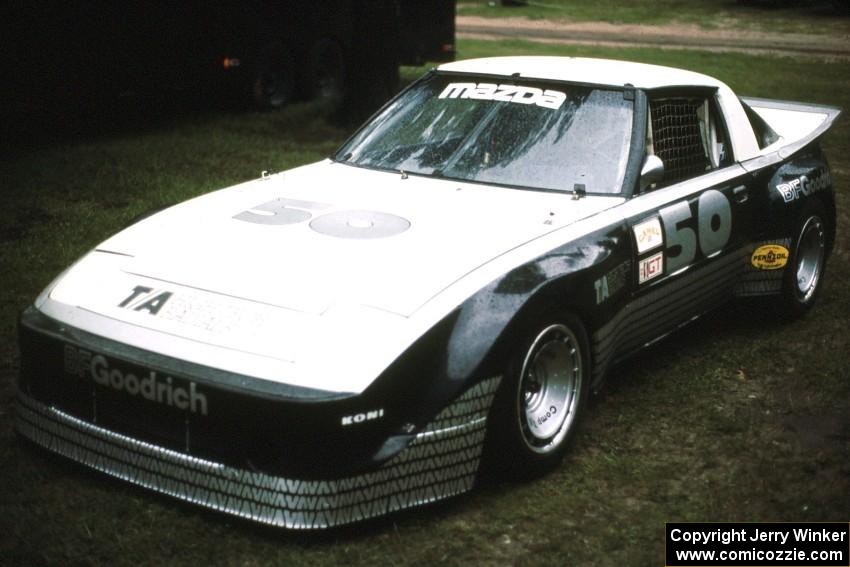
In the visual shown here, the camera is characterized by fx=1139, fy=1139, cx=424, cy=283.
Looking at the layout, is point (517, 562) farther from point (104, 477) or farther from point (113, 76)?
point (113, 76)

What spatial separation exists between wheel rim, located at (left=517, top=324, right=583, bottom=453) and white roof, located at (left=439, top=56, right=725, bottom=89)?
1.48 m

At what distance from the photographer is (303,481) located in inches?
143

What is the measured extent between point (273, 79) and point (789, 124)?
757cm

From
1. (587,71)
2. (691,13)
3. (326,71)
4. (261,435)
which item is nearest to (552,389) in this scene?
(261,435)

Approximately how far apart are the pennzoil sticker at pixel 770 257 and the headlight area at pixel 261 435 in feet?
7.83

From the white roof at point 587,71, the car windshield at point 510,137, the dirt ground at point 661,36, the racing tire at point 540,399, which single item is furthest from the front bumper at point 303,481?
the dirt ground at point 661,36

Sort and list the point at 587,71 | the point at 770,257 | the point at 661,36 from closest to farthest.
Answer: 1. the point at 587,71
2. the point at 770,257
3. the point at 661,36

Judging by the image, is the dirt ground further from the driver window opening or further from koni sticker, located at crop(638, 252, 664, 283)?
koni sticker, located at crop(638, 252, 664, 283)

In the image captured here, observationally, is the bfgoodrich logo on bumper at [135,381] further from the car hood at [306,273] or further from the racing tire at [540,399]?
the racing tire at [540,399]

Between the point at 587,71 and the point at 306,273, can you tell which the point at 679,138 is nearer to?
the point at 587,71

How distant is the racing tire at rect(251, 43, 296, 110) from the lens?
12.7 meters

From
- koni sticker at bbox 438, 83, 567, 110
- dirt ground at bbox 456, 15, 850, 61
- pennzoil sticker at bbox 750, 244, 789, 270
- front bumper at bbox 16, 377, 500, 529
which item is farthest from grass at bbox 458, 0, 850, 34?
front bumper at bbox 16, 377, 500, 529

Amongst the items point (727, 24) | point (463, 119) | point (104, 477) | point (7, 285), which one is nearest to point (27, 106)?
point (7, 285)

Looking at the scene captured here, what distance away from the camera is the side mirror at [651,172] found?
4871 millimetres
